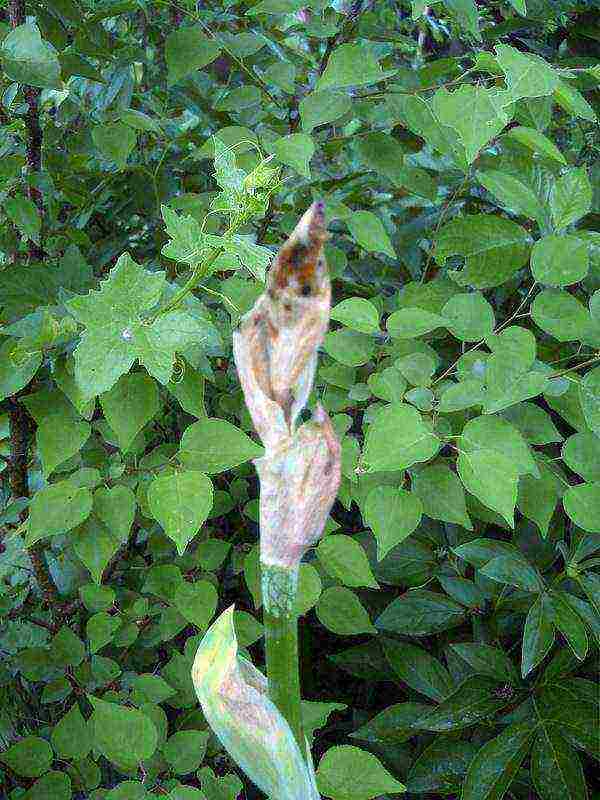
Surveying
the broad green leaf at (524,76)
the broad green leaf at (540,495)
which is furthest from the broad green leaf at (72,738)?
the broad green leaf at (524,76)

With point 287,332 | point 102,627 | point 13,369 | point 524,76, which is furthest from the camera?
point 102,627

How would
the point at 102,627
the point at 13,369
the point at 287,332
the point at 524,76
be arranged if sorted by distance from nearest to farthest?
the point at 287,332, the point at 524,76, the point at 13,369, the point at 102,627

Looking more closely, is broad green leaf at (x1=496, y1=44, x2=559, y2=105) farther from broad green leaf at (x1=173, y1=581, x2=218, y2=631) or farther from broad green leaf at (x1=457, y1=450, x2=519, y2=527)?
broad green leaf at (x1=173, y1=581, x2=218, y2=631)

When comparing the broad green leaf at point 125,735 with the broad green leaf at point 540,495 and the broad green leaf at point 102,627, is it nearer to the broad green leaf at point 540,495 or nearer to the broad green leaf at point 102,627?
the broad green leaf at point 102,627

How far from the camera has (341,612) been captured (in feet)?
2.67

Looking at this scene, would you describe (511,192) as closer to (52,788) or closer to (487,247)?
(487,247)

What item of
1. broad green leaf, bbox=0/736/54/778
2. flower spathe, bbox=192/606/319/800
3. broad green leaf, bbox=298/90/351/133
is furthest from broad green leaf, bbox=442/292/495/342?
broad green leaf, bbox=0/736/54/778

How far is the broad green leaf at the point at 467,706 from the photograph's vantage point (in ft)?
2.73

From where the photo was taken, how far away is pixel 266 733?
0.36 meters

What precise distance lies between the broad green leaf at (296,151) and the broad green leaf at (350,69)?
0.18ft

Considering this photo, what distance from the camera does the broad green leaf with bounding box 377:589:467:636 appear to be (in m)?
0.90

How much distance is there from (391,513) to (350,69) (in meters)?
0.40

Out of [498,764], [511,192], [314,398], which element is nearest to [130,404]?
[314,398]

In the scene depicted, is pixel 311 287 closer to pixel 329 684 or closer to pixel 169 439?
pixel 169 439
